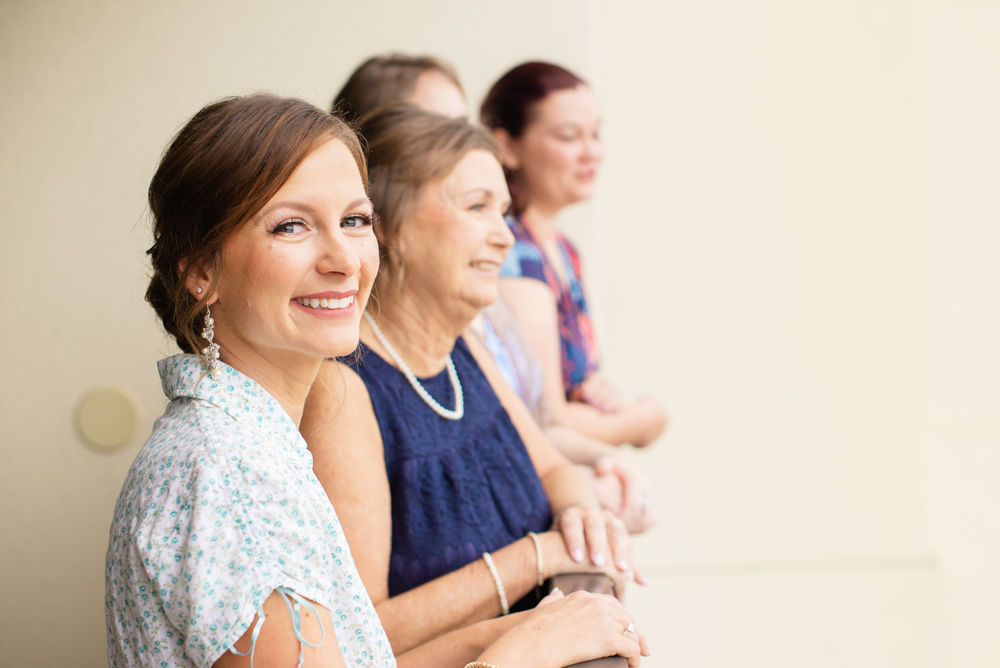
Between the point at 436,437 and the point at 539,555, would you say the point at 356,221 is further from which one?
the point at 539,555

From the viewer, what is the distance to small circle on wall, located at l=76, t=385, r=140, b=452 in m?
1.64

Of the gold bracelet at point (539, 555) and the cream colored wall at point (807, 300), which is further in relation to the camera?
the cream colored wall at point (807, 300)

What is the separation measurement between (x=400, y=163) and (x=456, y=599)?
2.64ft

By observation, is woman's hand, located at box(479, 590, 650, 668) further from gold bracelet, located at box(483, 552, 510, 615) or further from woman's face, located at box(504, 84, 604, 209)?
woman's face, located at box(504, 84, 604, 209)

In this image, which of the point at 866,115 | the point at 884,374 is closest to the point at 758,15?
the point at 866,115

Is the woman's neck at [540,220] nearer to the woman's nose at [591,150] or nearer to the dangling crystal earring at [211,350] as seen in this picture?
the woman's nose at [591,150]

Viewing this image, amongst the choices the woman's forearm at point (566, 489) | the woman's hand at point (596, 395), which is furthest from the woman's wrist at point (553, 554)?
the woman's hand at point (596, 395)

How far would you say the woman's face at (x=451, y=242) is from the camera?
146cm

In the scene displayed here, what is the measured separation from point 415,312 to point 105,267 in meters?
0.72

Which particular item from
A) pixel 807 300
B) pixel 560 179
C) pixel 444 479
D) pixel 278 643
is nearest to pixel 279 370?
pixel 278 643

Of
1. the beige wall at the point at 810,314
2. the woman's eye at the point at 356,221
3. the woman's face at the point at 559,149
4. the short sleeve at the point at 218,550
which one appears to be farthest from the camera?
the beige wall at the point at 810,314

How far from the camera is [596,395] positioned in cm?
244

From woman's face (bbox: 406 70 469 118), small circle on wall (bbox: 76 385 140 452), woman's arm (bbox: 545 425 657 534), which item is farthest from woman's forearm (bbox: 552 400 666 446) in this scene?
small circle on wall (bbox: 76 385 140 452)

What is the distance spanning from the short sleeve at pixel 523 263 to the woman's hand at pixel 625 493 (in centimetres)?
58
